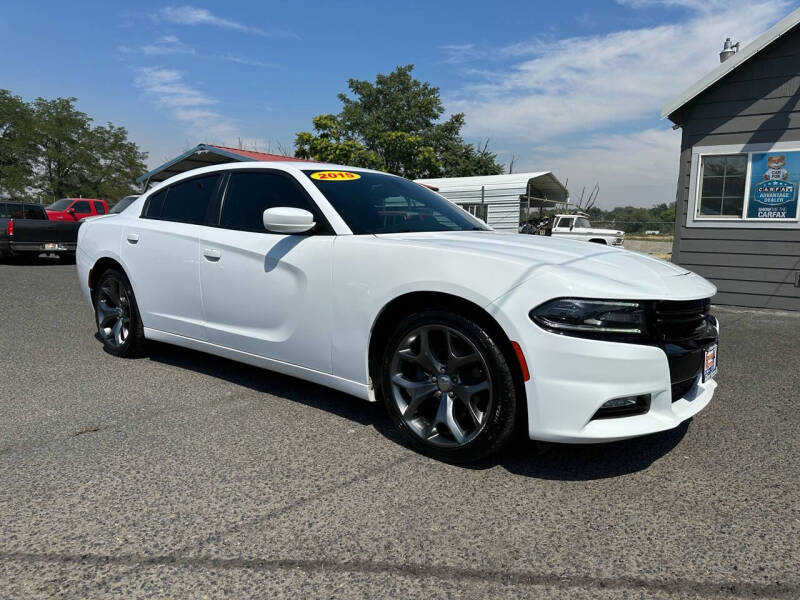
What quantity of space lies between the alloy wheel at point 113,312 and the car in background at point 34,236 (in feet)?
32.6

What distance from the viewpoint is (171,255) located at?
13.3ft

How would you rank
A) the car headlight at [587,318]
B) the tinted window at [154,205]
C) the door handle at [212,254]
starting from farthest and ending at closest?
the tinted window at [154,205] → the door handle at [212,254] → the car headlight at [587,318]

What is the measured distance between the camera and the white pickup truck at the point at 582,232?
1975 centimetres

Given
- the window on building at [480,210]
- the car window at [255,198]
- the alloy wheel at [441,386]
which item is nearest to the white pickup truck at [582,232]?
the window on building at [480,210]

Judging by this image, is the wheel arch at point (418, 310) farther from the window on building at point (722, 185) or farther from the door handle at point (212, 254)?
the window on building at point (722, 185)

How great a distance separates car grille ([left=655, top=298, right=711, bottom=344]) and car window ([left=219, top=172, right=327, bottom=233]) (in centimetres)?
201

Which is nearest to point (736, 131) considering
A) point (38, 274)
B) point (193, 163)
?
point (38, 274)

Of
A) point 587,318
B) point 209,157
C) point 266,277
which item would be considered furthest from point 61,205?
point 587,318

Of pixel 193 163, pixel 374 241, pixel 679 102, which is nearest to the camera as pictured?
pixel 374 241

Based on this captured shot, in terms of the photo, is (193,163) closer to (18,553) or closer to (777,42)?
(777,42)

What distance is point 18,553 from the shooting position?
1984 mm

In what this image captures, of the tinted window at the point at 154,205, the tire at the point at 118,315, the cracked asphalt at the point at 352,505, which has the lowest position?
the cracked asphalt at the point at 352,505

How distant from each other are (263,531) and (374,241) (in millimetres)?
1539

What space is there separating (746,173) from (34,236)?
1518 cm
